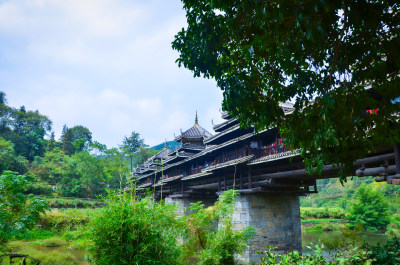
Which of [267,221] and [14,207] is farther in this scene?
[267,221]

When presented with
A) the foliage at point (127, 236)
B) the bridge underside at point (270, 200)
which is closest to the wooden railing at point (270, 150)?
the bridge underside at point (270, 200)

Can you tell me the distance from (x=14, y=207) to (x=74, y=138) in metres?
60.1

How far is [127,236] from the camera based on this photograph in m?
4.50

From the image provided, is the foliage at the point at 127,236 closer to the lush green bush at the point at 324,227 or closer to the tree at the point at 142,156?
the lush green bush at the point at 324,227

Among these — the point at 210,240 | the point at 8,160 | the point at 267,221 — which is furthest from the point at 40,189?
the point at 210,240

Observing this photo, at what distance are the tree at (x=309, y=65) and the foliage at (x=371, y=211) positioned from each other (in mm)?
24718

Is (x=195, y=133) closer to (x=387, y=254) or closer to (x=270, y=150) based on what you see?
(x=270, y=150)

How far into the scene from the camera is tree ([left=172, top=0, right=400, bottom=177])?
10.5ft

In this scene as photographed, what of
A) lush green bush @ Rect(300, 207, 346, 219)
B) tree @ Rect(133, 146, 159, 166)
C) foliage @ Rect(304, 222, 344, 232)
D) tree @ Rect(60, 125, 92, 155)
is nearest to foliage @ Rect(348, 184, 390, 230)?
foliage @ Rect(304, 222, 344, 232)

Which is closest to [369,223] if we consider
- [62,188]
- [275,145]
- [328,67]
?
[275,145]

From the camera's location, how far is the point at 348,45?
12.5ft

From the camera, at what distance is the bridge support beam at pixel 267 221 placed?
11.0 meters

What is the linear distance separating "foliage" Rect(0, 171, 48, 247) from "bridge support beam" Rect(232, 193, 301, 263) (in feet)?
25.8

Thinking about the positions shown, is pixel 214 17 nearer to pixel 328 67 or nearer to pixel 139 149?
pixel 328 67
